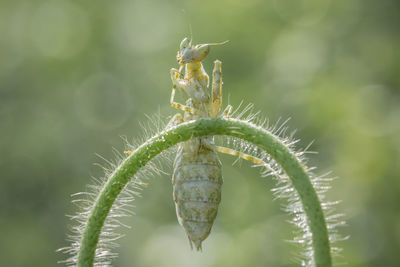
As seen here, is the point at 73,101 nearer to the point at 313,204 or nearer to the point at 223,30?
the point at 223,30

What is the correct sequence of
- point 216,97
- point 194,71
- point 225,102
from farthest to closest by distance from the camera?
point 225,102
point 194,71
point 216,97

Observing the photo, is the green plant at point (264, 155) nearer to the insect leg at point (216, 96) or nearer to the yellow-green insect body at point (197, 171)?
the yellow-green insect body at point (197, 171)

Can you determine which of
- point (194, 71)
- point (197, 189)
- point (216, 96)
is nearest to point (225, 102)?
point (194, 71)

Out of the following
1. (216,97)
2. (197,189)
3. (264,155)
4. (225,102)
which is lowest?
(197,189)

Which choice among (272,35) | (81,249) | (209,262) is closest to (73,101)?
(272,35)

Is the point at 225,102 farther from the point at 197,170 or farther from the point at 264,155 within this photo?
the point at 264,155

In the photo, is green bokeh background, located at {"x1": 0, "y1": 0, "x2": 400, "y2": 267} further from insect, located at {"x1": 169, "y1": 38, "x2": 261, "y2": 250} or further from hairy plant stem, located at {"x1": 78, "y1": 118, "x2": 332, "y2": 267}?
hairy plant stem, located at {"x1": 78, "y1": 118, "x2": 332, "y2": 267}
